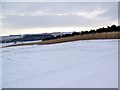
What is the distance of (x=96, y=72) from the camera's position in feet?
23.9

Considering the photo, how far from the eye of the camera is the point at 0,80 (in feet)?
26.5

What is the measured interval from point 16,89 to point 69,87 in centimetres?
152

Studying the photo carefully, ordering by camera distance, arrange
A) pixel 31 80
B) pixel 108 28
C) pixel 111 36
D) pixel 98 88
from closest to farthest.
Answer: pixel 98 88
pixel 31 80
pixel 111 36
pixel 108 28

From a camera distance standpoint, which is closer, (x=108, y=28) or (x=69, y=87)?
(x=69, y=87)

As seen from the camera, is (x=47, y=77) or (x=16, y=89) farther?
Answer: (x=47, y=77)

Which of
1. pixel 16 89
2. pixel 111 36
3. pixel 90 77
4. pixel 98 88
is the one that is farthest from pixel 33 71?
pixel 111 36

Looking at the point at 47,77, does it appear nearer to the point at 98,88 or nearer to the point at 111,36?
the point at 98,88

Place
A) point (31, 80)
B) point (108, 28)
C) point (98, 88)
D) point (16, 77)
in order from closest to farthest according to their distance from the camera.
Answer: point (98, 88) → point (31, 80) → point (16, 77) → point (108, 28)

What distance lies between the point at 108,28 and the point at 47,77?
83.9ft

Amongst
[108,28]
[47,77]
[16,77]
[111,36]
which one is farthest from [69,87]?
[108,28]

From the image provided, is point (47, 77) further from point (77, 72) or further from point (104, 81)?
point (104, 81)

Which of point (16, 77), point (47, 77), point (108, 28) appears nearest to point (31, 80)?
point (47, 77)

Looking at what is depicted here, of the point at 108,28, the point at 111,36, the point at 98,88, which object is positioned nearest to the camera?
the point at 98,88

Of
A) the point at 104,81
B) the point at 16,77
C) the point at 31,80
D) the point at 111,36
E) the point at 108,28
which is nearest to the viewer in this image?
the point at 104,81
